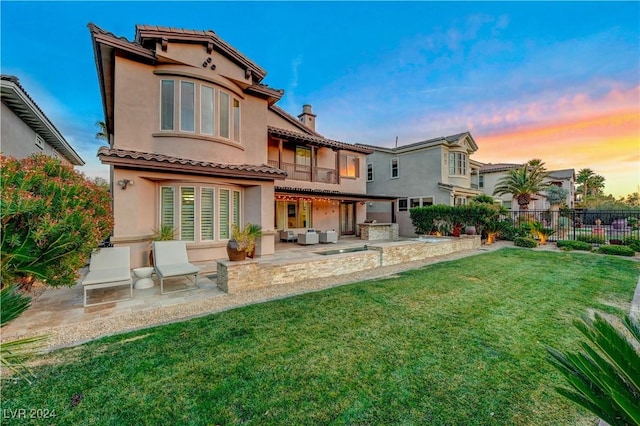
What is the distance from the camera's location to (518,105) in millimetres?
18875

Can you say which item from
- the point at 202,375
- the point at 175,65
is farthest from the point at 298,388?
the point at 175,65

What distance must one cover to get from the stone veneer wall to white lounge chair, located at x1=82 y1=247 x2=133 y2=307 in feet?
8.10

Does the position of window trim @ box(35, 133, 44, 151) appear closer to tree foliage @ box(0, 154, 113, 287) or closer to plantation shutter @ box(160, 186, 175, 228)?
plantation shutter @ box(160, 186, 175, 228)

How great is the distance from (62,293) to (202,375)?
699 cm

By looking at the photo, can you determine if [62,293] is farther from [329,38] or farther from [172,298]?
[329,38]

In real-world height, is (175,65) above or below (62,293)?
above

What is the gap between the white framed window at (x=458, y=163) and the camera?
24844mm

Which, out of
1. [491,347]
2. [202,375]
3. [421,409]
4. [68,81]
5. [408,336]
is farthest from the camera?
[68,81]

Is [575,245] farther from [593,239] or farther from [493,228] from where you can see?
[493,228]

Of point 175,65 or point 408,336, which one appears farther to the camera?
point 175,65

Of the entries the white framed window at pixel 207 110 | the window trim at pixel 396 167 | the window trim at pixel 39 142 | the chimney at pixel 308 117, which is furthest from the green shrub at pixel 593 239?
the window trim at pixel 39 142

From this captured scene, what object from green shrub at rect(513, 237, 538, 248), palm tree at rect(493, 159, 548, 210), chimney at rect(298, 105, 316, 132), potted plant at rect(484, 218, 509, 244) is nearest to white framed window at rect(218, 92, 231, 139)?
chimney at rect(298, 105, 316, 132)

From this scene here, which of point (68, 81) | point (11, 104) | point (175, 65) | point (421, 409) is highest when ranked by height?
point (68, 81)

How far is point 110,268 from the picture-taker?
773 cm
